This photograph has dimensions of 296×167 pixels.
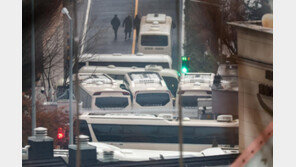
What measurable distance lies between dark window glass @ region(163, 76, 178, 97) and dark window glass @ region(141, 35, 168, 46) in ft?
1.11

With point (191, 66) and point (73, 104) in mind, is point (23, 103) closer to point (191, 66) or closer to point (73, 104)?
point (73, 104)

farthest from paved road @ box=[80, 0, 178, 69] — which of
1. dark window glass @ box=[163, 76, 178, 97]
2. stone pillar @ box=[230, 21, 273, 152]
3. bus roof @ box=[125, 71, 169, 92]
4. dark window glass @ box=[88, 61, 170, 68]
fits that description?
stone pillar @ box=[230, 21, 273, 152]

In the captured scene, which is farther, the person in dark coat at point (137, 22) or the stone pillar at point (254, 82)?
the person in dark coat at point (137, 22)

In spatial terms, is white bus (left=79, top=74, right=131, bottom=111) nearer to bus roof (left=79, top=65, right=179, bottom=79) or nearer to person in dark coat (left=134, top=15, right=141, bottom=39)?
bus roof (left=79, top=65, right=179, bottom=79)

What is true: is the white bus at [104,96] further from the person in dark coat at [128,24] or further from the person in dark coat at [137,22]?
the person in dark coat at [137,22]

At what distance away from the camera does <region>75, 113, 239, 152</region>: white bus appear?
7.48 meters

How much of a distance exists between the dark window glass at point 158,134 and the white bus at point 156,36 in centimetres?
75

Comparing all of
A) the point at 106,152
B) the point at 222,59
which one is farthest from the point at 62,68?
the point at 222,59

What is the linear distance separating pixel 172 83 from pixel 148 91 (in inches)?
9.8

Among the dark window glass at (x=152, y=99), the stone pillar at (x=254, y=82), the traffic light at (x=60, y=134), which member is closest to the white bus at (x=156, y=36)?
the dark window glass at (x=152, y=99)

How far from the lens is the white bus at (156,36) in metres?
7.57

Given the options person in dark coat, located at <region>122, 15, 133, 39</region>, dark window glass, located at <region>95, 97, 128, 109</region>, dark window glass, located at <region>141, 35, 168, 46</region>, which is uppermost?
person in dark coat, located at <region>122, 15, 133, 39</region>

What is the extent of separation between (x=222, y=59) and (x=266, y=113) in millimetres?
704

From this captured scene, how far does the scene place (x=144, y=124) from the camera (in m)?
7.56
